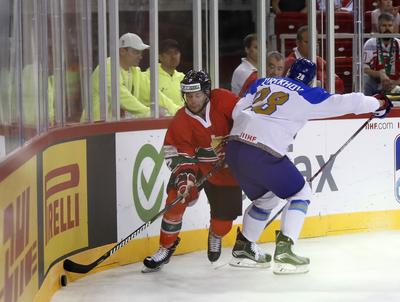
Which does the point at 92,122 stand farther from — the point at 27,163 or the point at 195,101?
the point at 27,163

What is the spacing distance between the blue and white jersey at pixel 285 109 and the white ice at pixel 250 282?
2.26 ft

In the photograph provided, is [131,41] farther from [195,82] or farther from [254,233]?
[254,233]

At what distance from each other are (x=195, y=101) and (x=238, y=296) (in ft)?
3.80

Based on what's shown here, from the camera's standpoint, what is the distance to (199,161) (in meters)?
6.32

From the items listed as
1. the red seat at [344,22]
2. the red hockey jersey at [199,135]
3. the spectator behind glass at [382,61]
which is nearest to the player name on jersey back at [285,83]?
the red hockey jersey at [199,135]

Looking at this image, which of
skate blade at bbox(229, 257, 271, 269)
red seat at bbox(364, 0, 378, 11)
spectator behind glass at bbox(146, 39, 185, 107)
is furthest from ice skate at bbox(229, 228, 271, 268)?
red seat at bbox(364, 0, 378, 11)

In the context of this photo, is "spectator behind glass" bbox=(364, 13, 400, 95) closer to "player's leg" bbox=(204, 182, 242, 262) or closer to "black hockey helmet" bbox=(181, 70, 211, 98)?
"player's leg" bbox=(204, 182, 242, 262)

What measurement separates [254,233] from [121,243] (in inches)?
30.2

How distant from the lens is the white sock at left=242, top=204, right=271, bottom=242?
20.9ft

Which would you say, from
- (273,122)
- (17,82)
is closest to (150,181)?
(273,122)

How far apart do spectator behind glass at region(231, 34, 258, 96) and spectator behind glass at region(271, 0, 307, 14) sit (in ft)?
1.48

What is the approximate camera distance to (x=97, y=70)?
21.4 feet

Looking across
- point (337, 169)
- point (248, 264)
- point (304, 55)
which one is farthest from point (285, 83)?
point (304, 55)

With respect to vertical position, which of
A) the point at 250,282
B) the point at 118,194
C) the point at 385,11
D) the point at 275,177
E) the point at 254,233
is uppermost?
the point at 385,11
